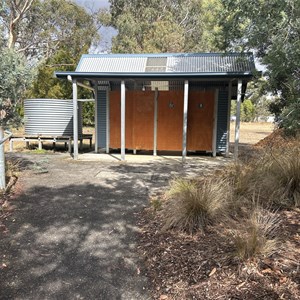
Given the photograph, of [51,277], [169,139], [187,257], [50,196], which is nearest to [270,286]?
[187,257]

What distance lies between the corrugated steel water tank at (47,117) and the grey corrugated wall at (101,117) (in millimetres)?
1222

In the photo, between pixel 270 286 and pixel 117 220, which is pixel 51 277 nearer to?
pixel 117 220

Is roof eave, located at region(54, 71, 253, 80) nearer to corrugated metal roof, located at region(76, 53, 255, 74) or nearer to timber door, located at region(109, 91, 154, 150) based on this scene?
corrugated metal roof, located at region(76, 53, 255, 74)

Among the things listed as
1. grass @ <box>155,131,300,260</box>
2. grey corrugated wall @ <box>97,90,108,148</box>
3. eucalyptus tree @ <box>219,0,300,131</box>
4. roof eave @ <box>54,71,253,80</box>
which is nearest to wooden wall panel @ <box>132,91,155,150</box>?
grey corrugated wall @ <box>97,90,108,148</box>

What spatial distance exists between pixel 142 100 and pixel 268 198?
672 cm

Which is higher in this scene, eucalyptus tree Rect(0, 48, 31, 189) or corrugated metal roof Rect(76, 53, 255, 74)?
corrugated metal roof Rect(76, 53, 255, 74)

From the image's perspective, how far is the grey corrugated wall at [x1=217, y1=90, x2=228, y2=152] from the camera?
9766 millimetres

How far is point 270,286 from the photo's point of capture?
227 cm

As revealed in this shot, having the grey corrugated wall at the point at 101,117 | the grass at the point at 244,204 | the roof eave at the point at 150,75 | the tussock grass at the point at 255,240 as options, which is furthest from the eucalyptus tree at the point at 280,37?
the grey corrugated wall at the point at 101,117

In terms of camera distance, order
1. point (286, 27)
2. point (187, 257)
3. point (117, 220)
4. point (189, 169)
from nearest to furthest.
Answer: point (187, 257)
point (117, 220)
point (286, 27)
point (189, 169)

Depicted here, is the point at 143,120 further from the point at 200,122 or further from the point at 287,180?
the point at 287,180

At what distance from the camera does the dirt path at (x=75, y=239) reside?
250cm

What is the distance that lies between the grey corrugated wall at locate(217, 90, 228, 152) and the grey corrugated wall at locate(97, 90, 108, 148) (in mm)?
3762

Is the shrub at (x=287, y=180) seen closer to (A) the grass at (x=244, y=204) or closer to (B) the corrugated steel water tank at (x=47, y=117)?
(A) the grass at (x=244, y=204)
